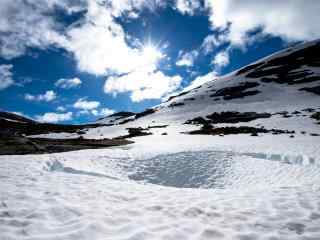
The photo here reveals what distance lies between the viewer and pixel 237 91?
77.4m

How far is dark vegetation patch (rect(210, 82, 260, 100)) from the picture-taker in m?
71.7

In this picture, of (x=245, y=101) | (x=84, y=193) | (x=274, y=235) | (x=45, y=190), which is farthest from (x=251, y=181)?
(x=245, y=101)

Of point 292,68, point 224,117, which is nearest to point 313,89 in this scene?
point 224,117

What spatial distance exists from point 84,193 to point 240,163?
1043cm

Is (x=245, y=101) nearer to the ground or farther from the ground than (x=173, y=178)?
farther from the ground

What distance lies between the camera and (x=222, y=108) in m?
60.0

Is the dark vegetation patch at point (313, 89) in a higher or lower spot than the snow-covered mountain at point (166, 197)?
higher

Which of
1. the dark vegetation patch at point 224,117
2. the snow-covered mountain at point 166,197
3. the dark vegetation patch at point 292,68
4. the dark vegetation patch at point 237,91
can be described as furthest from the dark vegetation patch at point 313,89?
the snow-covered mountain at point 166,197

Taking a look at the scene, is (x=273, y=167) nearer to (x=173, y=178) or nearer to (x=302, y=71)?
(x=173, y=178)

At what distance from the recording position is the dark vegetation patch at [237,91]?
7169 centimetres

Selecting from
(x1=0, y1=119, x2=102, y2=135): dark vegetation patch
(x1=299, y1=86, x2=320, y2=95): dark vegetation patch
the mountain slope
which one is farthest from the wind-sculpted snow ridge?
(x1=299, y1=86, x2=320, y2=95): dark vegetation patch

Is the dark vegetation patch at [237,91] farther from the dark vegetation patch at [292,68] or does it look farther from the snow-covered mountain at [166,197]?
the snow-covered mountain at [166,197]

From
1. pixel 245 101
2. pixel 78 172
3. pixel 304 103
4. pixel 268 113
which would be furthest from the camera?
pixel 245 101

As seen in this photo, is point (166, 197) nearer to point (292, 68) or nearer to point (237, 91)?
point (237, 91)
